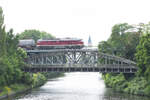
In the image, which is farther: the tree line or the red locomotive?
the red locomotive

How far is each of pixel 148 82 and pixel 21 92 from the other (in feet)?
105

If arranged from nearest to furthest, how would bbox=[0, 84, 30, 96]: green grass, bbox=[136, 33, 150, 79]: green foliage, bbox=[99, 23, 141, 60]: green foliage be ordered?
bbox=[136, 33, 150, 79]: green foliage, bbox=[0, 84, 30, 96]: green grass, bbox=[99, 23, 141, 60]: green foliage

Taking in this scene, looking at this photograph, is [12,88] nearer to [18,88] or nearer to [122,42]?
[18,88]

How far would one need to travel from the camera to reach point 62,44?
14838cm

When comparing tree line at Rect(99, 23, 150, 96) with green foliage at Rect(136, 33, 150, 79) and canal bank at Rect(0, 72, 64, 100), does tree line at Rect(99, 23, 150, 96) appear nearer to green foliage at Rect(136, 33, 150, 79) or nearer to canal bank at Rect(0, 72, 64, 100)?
green foliage at Rect(136, 33, 150, 79)

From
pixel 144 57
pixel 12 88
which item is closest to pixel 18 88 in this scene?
pixel 12 88

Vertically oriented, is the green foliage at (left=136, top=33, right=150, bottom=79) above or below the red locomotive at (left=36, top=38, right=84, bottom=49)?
below

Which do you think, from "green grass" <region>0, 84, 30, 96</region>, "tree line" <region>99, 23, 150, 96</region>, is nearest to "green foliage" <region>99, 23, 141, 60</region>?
"tree line" <region>99, 23, 150, 96</region>

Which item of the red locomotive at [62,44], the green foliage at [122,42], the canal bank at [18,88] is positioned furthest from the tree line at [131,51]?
the red locomotive at [62,44]

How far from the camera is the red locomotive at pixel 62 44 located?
145875mm

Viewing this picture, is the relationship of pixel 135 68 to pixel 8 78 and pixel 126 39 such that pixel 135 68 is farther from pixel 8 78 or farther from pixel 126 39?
pixel 8 78

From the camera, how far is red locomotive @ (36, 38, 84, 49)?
14588cm

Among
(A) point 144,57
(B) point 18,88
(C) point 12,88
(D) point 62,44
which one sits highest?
(D) point 62,44

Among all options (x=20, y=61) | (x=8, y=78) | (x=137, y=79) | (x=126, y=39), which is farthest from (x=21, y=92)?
(x=126, y=39)
